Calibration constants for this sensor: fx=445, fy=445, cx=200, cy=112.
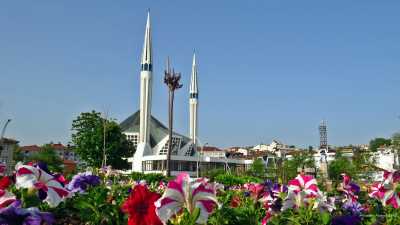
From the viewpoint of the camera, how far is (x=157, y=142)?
Result: 3425 inches

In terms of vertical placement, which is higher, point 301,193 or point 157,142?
point 157,142

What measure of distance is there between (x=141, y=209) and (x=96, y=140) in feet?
145

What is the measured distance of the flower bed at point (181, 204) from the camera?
1.89 meters

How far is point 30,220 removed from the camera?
5.39ft

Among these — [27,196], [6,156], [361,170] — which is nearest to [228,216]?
[27,196]

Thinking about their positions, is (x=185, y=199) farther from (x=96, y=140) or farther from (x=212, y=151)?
(x=212, y=151)

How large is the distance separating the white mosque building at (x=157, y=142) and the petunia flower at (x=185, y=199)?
6652 centimetres

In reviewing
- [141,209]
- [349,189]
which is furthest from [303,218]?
[349,189]

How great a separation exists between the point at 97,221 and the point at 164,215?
128cm

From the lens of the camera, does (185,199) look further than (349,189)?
No

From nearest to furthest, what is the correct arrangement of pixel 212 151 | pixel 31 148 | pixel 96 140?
pixel 96 140 < pixel 31 148 < pixel 212 151

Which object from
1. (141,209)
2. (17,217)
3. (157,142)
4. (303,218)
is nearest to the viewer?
(17,217)

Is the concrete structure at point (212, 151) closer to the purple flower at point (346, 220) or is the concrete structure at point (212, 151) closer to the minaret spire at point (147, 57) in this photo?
the minaret spire at point (147, 57)

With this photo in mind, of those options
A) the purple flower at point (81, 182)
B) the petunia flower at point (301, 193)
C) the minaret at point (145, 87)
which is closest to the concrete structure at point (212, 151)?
the minaret at point (145, 87)
